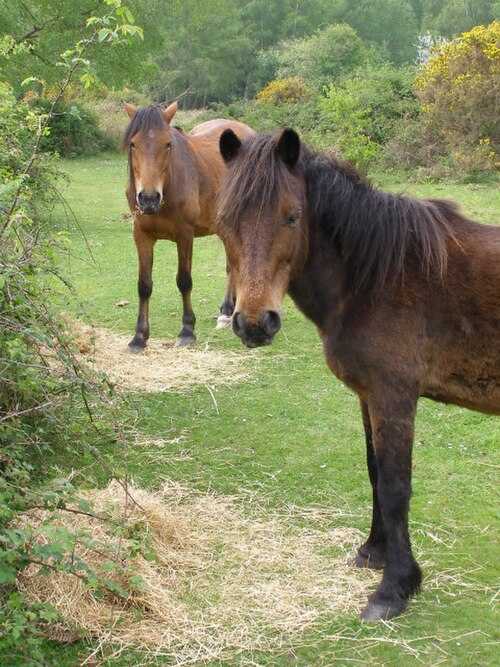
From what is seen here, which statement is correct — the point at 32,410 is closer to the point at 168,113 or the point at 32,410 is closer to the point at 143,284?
the point at 143,284

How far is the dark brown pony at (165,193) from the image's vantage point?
723cm

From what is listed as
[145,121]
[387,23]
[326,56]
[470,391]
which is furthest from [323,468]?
[387,23]

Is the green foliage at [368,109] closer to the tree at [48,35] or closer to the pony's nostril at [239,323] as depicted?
the tree at [48,35]

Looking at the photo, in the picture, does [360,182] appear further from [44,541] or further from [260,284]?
[44,541]

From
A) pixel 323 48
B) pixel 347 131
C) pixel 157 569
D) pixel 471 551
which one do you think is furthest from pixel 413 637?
pixel 323 48

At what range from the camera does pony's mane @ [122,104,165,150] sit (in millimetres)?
7334

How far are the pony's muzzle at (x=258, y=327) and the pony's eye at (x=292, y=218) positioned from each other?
18.4 inches

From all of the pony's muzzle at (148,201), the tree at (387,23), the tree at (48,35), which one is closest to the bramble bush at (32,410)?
the pony's muzzle at (148,201)

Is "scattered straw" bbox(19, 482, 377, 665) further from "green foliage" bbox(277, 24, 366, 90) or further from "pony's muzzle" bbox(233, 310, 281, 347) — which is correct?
"green foliage" bbox(277, 24, 366, 90)

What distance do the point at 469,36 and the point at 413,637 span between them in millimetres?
19693

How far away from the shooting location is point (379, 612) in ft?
11.3

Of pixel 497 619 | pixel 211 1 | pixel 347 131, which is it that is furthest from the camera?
pixel 211 1

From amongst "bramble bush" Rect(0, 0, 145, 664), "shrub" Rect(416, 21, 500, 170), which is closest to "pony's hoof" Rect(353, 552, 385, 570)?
"bramble bush" Rect(0, 0, 145, 664)

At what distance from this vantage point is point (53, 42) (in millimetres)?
15578
